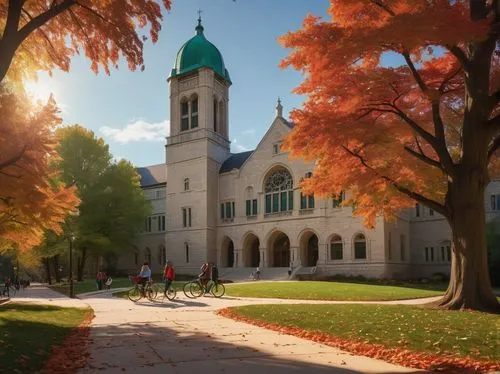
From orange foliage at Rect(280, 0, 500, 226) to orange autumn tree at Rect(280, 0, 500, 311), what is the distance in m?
0.03

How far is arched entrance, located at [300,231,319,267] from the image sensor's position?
4458 cm

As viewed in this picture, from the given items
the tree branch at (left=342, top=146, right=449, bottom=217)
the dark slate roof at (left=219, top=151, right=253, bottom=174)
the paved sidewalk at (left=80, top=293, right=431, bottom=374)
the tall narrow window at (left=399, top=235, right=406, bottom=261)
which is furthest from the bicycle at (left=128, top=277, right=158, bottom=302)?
the dark slate roof at (left=219, top=151, right=253, bottom=174)

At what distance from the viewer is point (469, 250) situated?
14.6 meters

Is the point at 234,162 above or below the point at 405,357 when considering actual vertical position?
above

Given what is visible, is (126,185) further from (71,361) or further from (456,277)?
A: (71,361)

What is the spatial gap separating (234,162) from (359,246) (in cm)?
1570

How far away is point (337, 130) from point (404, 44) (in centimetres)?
320

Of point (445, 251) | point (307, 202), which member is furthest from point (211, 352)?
point (445, 251)

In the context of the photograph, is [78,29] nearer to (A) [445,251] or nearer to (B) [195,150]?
(B) [195,150]

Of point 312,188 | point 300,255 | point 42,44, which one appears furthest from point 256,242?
point 42,44

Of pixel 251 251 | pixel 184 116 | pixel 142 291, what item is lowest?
pixel 142 291

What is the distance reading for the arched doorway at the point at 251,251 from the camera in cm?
4797

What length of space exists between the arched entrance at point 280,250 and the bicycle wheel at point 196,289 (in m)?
24.3

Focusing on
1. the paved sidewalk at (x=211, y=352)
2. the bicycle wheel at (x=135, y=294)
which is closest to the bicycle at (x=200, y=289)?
the bicycle wheel at (x=135, y=294)
